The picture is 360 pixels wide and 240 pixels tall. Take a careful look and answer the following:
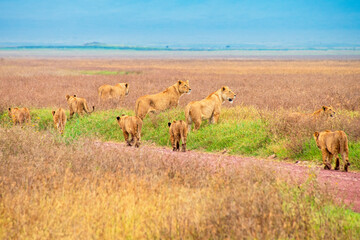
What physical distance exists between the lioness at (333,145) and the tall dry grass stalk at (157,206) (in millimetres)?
2169

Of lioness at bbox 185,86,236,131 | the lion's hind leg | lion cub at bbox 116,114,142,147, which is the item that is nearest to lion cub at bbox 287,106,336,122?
the lion's hind leg

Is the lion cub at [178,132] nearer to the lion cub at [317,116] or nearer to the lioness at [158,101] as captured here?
the lion cub at [317,116]

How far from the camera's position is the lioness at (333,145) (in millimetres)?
9109

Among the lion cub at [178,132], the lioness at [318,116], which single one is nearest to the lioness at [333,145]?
the lioness at [318,116]

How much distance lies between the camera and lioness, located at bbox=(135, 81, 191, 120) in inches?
581

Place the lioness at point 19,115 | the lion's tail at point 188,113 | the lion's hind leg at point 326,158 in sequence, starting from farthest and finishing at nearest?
the lioness at point 19,115 < the lion's tail at point 188,113 < the lion's hind leg at point 326,158

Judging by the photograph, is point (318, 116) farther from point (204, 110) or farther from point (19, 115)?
point (19, 115)

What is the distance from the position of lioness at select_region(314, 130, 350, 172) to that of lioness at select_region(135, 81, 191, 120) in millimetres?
6457

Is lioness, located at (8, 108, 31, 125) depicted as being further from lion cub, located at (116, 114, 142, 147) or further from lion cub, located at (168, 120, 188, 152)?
lion cub, located at (168, 120, 188, 152)

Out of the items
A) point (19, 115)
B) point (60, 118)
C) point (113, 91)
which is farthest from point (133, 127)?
point (113, 91)

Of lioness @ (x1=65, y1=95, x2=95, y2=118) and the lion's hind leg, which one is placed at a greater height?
the lion's hind leg

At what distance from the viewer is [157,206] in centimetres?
619

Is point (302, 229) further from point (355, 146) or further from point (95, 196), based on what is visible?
point (355, 146)

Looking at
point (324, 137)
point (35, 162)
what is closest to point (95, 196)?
point (35, 162)
